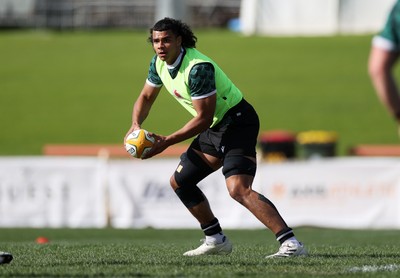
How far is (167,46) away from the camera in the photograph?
28.8 feet

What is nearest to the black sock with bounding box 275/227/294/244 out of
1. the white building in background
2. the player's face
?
the player's face

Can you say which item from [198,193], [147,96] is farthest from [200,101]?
[198,193]

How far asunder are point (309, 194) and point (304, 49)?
25.9m

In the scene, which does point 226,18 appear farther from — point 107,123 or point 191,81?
point 191,81

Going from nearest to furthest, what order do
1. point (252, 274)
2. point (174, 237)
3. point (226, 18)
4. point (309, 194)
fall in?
1. point (252, 274)
2. point (174, 237)
3. point (309, 194)
4. point (226, 18)

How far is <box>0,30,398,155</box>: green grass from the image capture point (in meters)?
33.3

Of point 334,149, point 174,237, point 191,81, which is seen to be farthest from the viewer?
point 334,149

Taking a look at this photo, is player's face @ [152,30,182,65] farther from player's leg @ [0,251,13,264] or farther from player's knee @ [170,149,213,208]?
player's leg @ [0,251,13,264]

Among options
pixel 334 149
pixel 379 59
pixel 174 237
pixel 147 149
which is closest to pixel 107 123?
pixel 334 149

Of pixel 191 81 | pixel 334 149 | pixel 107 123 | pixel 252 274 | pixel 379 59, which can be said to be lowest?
pixel 107 123

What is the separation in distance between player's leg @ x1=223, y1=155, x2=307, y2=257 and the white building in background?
1450 inches

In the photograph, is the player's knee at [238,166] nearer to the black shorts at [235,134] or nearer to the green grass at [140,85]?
the black shorts at [235,134]

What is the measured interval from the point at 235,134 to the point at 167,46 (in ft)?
3.26

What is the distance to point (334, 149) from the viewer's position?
945 inches
